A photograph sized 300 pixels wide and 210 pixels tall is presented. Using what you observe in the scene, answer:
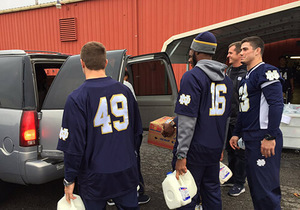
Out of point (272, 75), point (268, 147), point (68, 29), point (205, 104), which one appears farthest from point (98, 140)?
point (68, 29)

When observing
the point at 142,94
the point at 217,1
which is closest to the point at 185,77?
the point at 142,94

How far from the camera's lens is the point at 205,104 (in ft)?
6.10

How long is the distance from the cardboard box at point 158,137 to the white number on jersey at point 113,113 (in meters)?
2.98

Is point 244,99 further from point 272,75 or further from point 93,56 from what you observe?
point 93,56

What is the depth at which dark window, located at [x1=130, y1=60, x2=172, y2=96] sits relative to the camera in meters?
4.86

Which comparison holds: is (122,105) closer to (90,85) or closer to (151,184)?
(90,85)

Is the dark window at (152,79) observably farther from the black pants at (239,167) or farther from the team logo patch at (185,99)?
the team logo patch at (185,99)

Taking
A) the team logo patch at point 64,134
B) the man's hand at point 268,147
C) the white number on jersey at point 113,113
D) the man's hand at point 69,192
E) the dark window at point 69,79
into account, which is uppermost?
the dark window at point 69,79

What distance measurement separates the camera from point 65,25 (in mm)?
9844

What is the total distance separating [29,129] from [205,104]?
5.86ft

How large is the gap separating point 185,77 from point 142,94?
3344 mm

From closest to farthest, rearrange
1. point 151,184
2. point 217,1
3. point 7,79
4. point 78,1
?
point 7,79
point 151,184
point 217,1
point 78,1

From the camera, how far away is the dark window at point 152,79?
4.86 metres

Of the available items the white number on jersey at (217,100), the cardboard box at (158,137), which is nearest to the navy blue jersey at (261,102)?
the white number on jersey at (217,100)
